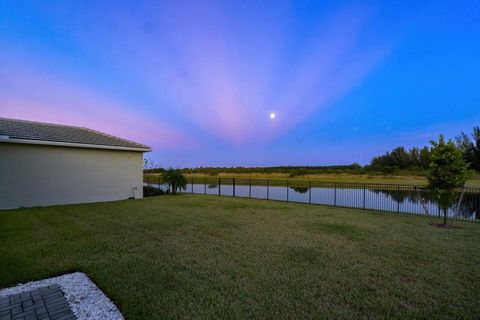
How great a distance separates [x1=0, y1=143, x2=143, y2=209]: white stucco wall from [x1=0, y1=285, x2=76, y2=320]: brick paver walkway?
8089 millimetres

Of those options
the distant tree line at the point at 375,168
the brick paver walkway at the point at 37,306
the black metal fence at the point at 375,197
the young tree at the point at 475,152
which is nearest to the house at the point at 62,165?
the black metal fence at the point at 375,197

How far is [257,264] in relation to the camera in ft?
12.7

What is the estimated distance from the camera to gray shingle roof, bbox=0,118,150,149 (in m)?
9.19

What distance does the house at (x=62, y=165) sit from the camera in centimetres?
863

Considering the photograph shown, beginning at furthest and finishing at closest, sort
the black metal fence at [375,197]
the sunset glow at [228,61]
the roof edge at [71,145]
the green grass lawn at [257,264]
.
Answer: the black metal fence at [375,197] < the sunset glow at [228,61] < the roof edge at [71,145] < the green grass lawn at [257,264]

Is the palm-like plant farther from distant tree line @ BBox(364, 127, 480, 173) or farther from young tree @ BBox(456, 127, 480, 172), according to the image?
distant tree line @ BBox(364, 127, 480, 173)

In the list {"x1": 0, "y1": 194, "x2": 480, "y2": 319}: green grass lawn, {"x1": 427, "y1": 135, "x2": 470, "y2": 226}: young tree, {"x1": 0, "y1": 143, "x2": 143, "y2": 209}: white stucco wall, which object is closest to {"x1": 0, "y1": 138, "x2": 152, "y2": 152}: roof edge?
{"x1": 0, "y1": 143, "x2": 143, "y2": 209}: white stucco wall

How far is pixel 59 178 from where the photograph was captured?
973 cm

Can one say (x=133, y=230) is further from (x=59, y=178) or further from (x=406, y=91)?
(x=406, y=91)

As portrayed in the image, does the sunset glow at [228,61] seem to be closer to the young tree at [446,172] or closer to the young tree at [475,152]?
the young tree at [446,172]

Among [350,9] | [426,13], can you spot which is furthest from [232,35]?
[426,13]

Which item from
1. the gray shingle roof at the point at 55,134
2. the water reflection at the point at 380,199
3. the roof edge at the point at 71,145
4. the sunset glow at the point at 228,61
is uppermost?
the sunset glow at the point at 228,61

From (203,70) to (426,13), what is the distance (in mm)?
9243

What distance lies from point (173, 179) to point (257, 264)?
456 inches
